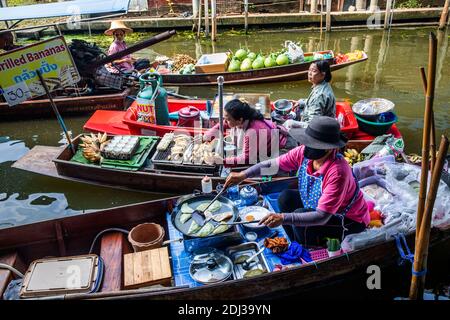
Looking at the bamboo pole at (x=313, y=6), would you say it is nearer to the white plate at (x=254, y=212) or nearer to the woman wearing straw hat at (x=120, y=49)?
the woman wearing straw hat at (x=120, y=49)

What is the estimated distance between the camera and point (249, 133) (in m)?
5.18

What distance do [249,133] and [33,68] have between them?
12.2ft

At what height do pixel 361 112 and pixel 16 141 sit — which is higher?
pixel 361 112

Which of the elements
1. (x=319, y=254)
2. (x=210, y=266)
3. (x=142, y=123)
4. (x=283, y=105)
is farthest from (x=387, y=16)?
(x=210, y=266)

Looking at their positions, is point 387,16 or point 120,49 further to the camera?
point 387,16

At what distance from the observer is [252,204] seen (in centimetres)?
496

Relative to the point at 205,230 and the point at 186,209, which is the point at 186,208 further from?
the point at 205,230

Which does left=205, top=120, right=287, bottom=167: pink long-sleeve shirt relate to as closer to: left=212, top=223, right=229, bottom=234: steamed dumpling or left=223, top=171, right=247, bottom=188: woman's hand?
left=223, top=171, right=247, bottom=188: woman's hand

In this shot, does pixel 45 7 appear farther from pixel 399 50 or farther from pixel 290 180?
pixel 399 50

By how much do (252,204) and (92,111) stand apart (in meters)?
5.67

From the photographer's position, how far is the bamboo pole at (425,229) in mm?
2908

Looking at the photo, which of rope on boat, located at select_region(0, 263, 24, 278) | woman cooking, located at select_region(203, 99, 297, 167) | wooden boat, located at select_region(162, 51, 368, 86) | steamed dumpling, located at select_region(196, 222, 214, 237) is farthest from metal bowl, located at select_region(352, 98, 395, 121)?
rope on boat, located at select_region(0, 263, 24, 278)

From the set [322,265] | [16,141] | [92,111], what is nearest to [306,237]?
[322,265]

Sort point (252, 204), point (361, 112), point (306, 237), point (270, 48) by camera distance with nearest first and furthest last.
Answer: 1. point (306, 237)
2. point (252, 204)
3. point (361, 112)
4. point (270, 48)
